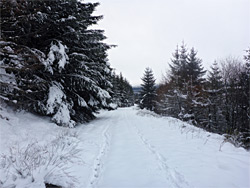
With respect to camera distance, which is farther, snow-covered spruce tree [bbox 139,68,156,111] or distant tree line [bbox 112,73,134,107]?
distant tree line [bbox 112,73,134,107]

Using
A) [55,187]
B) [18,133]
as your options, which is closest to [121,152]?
[55,187]

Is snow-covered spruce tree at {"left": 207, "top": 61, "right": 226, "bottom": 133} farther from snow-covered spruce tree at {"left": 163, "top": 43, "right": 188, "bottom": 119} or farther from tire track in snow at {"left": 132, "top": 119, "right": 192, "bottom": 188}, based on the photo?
tire track in snow at {"left": 132, "top": 119, "right": 192, "bottom": 188}

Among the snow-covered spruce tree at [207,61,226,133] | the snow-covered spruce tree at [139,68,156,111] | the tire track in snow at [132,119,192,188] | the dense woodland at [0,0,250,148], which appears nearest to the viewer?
the tire track in snow at [132,119,192,188]

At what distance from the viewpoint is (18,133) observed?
14.1 ft

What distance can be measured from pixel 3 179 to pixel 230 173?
4.00m

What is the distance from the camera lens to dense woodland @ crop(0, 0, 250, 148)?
501 cm

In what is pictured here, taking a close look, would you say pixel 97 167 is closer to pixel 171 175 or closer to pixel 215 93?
pixel 171 175

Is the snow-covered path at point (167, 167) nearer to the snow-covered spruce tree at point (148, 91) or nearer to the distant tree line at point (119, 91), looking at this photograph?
the distant tree line at point (119, 91)

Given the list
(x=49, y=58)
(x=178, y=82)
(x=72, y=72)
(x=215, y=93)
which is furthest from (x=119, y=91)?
(x=49, y=58)

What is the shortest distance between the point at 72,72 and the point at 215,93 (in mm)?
14979

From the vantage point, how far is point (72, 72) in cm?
787

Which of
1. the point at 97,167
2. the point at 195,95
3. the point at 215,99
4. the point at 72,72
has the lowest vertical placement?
the point at 97,167

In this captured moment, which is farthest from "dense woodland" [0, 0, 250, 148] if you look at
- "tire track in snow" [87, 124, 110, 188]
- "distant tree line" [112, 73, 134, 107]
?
"distant tree line" [112, 73, 134, 107]

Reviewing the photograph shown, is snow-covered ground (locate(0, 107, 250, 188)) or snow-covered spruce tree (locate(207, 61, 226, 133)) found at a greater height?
snow-covered spruce tree (locate(207, 61, 226, 133))
